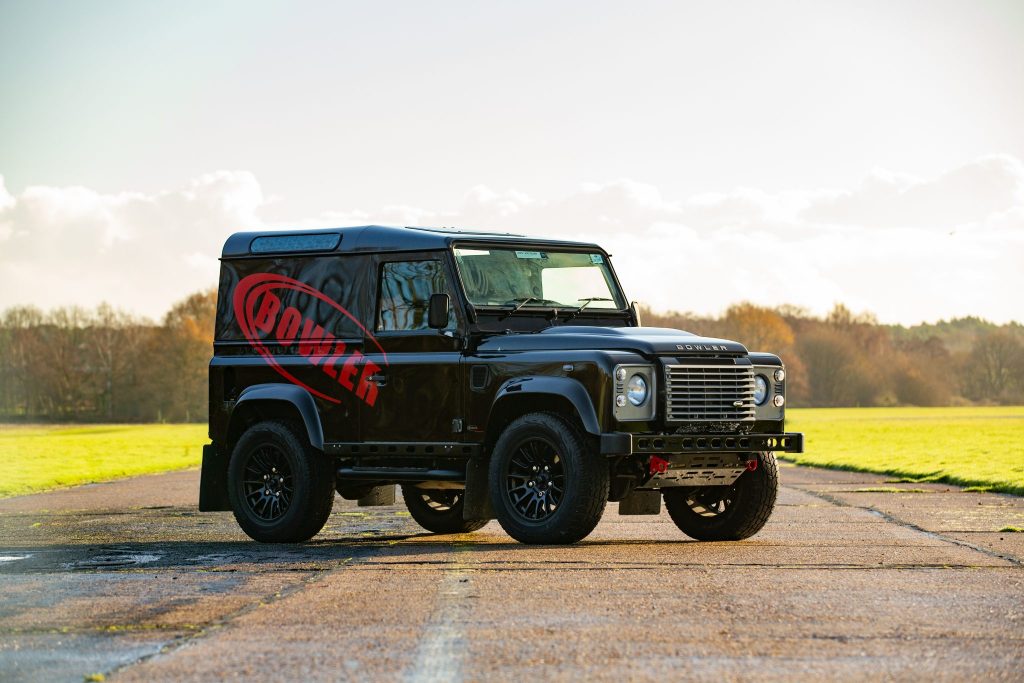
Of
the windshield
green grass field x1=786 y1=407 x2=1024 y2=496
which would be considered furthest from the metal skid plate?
green grass field x1=786 y1=407 x2=1024 y2=496

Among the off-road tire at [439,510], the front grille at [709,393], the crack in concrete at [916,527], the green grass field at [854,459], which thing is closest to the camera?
the crack in concrete at [916,527]

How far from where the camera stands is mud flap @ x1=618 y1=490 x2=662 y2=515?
1337cm

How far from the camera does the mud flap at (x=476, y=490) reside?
43.4 ft

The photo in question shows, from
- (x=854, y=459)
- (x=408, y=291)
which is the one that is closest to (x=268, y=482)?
(x=408, y=291)

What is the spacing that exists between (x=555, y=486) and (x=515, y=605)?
3667 mm

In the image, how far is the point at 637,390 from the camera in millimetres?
12469

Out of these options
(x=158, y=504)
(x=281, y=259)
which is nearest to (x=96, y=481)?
(x=158, y=504)

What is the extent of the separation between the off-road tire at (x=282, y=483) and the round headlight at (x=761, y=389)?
157 inches

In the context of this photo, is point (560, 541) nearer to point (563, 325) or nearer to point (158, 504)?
point (563, 325)

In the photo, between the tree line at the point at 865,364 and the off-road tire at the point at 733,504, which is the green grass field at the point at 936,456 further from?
the tree line at the point at 865,364

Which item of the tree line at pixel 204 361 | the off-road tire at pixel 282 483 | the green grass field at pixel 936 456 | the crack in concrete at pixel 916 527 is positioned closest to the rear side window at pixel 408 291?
the off-road tire at pixel 282 483

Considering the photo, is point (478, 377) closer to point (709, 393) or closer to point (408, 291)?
point (408, 291)

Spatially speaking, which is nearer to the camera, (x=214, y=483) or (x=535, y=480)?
(x=535, y=480)

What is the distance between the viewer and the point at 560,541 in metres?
12.5
